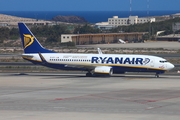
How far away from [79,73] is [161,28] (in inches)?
4822

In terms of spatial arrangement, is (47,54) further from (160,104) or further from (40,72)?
(160,104)

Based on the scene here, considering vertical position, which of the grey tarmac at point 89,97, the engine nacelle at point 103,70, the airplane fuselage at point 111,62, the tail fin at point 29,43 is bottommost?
the grey tarmac at point 89,97

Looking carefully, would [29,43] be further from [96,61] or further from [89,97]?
[89,97]

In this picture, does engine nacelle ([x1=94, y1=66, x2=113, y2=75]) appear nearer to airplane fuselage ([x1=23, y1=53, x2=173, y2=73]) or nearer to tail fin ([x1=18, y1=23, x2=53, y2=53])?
airplane fuselage ([x1=23, y1=53, x2=173, y2=73])

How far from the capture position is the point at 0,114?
119 feet

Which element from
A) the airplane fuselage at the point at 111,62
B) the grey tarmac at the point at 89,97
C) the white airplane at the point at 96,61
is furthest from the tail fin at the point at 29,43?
the grey tarmac at the point at 89,97

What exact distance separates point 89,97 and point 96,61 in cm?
2095

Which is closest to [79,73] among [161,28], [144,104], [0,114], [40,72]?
[40,72]

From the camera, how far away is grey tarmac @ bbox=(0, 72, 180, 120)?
36.3 m

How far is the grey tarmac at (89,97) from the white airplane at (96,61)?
1240mm

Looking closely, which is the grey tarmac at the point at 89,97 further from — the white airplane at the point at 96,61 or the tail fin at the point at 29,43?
the tail fin at the point at 29,43

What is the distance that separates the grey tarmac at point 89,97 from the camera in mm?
36281

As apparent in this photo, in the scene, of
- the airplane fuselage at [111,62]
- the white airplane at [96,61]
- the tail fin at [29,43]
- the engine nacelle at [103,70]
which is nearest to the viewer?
the airplane fuselage at [111,62]

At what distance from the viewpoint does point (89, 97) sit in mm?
45531
